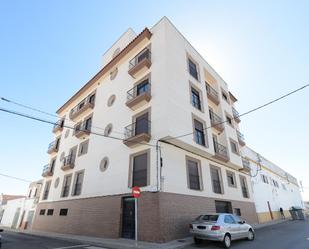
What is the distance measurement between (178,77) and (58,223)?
16.2m

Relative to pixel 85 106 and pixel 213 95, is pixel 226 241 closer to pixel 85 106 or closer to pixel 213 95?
pixel 213 95

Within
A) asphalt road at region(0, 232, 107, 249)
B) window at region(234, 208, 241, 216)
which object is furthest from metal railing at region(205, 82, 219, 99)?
asphalt road at region(0, 232, 107, 249)

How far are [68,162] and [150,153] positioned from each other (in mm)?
11841

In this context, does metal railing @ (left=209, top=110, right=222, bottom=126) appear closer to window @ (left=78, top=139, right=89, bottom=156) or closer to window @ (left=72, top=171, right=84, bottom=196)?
window @ (left=78, top=139, right=89, bottom=156)

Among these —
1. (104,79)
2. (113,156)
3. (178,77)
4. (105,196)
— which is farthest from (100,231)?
(104,79)

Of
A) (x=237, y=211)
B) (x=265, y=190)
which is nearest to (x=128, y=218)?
(x=237, y=211)

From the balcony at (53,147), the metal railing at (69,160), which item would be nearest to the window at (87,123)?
the metal railing at (69,160)

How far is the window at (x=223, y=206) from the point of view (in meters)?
14.9

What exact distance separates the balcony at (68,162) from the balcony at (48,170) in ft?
9.13

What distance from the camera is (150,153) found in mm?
11992

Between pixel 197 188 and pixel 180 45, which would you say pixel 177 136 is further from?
pixel 180 45

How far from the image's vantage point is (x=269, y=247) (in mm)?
8750

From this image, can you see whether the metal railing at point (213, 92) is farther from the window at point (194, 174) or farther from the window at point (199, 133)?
the window at point (194, 174)

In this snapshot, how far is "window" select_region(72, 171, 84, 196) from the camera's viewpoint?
55.7 feet
